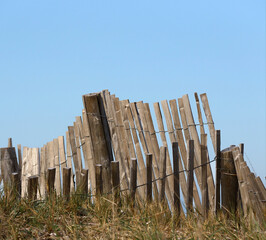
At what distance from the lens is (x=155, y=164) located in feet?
15.6

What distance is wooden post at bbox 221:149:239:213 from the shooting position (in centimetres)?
402

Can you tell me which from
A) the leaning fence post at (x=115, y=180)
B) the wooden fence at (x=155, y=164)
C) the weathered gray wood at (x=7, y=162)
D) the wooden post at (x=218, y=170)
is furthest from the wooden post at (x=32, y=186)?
the wooden post at (x=218, y=170)

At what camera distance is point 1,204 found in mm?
3701

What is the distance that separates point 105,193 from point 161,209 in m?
0.63

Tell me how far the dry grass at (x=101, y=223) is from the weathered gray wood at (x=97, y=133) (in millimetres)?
609

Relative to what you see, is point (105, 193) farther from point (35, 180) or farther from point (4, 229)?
point (4, 229)

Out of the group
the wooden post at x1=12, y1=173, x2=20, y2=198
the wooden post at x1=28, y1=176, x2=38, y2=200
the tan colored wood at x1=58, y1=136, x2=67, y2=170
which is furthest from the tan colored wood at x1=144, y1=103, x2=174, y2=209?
the tan colored wood at x1=58, y1=136, x2=67, y2=170

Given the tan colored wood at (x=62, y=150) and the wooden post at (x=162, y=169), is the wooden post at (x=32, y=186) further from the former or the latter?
the tan colored wood at (x=62, y=150)

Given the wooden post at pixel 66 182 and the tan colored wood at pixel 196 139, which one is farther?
the tan colored wood at pixel 196 139

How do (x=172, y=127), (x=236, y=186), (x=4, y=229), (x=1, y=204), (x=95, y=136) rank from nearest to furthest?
(x=4, y=229), (x=1, y=204), (x=236, y=186), (x=95, y=136), (x=172, y=127)

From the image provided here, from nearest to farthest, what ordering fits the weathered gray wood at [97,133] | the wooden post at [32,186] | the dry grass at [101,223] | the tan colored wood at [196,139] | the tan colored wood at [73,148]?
the dry grass at [101,223], the wooden post at [32,186], the weathered gray wood at [97,133], the tan colored wood at [196,139], the tan colored wood at [73,148]

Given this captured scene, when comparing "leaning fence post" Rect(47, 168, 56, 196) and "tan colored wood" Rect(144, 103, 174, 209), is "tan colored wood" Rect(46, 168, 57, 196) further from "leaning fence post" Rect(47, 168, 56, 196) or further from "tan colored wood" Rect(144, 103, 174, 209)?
"tan colored wood" Rect(144, 103, 174, 209)

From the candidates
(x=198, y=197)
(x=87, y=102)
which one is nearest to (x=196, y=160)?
(x=198, y=197)

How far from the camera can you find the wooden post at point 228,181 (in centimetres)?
402
